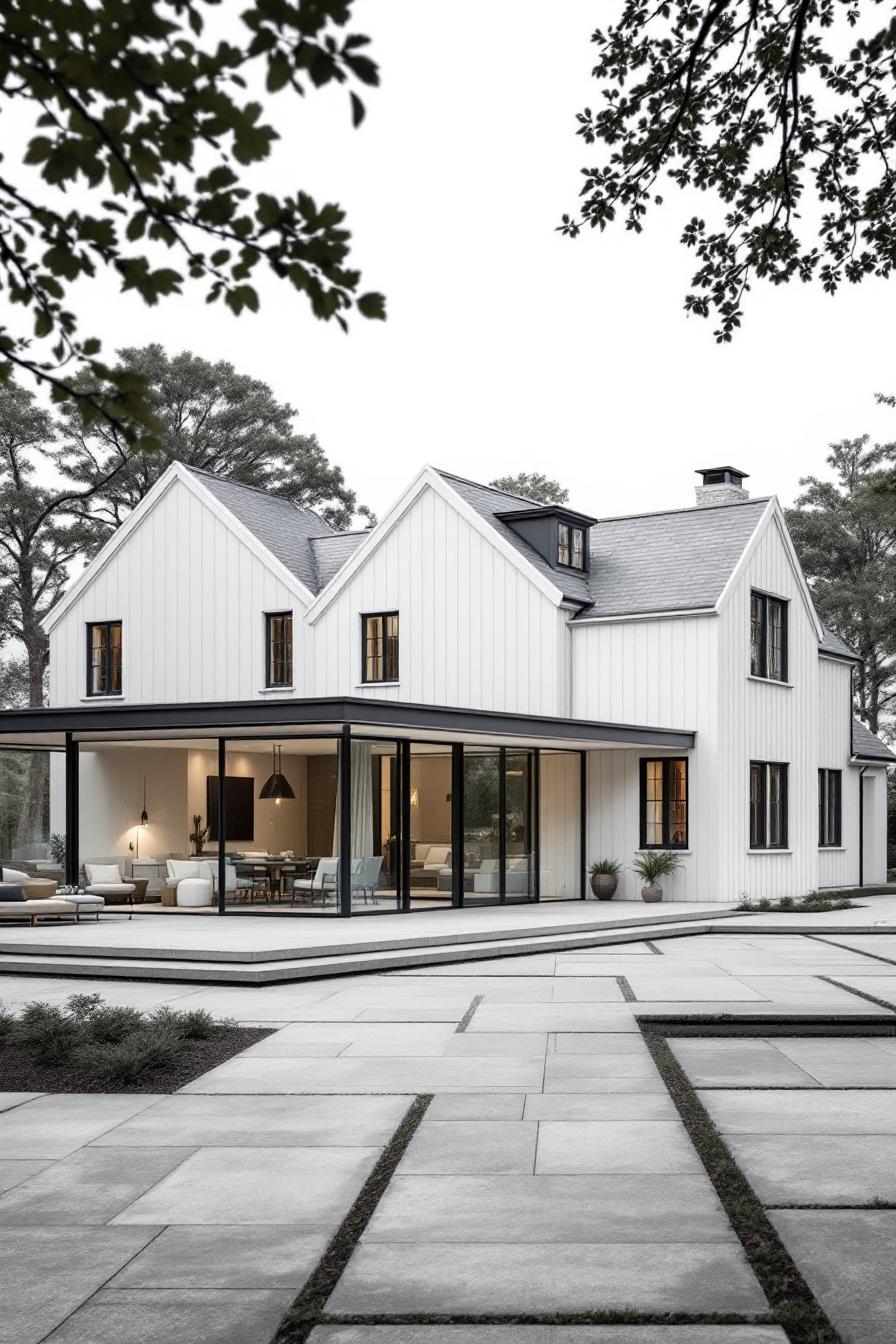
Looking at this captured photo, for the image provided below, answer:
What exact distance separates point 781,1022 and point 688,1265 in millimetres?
5797

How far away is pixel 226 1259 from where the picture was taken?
4859 millimetres

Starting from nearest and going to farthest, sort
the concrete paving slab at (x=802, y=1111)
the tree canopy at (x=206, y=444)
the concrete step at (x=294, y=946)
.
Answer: the concrete paving slab at (x=802, y=1111) → the concrete step at (x=294, y=946) → the tree canopy at (x=206, y=444)

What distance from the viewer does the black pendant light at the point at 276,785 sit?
22375mm

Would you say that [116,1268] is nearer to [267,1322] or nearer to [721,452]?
[267,1322]

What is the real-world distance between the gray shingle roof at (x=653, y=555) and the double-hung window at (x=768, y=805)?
3.38m

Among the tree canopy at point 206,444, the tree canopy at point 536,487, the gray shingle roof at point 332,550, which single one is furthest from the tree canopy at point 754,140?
the tree canopy at point 536,487

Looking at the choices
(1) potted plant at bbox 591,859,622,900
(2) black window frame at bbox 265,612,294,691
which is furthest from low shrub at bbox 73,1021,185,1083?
(2) black window frame at bbox 265,612,294,691

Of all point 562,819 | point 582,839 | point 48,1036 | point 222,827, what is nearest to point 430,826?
point 222,827

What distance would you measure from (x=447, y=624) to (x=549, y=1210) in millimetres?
20164

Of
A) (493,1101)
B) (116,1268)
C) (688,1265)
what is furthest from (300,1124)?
(688,1265)

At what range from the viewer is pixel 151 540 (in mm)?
28453

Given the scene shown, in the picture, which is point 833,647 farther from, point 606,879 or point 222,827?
point 222,827

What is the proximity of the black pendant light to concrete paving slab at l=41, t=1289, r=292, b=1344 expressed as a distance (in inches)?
701

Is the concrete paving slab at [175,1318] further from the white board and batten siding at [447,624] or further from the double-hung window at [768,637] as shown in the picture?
the double-hung window at [768,637]
